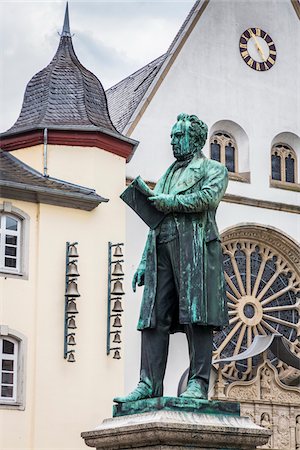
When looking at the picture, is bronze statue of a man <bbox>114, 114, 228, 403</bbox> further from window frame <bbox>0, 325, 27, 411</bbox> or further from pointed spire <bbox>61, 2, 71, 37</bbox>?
pointed spire <bbox>61, 2, 71, 37</bbox>

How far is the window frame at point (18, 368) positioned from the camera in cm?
2322

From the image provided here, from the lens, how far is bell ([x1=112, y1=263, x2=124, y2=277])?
81.1ft

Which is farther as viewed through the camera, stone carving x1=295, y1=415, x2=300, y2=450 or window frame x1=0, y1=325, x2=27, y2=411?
stone carving x1=295, y1=415, x2=300, y2=450

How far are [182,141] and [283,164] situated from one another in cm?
2026

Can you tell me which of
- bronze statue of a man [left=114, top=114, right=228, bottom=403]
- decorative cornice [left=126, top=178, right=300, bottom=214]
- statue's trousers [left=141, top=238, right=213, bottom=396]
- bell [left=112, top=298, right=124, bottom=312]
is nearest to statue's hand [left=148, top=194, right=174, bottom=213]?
bronze statue of a man [left=114, top=114, right=228, bottom=403]

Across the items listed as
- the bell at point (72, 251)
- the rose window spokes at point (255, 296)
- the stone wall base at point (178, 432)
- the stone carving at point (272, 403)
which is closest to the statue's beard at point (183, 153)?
the stone wall base at point (178, 432)

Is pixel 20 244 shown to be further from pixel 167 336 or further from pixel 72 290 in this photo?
pixel 167 336

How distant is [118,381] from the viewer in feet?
80.4

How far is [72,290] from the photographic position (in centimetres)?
2406

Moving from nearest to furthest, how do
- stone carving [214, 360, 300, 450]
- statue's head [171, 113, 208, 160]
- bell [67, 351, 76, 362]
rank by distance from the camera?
statue's head [171, 113, 208, 160], bell [67, 351, 76, 362], stone carving [214, 360, 300, 450]

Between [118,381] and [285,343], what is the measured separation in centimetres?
464

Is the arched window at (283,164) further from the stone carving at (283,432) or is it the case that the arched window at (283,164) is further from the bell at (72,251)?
the bell at (72,251)

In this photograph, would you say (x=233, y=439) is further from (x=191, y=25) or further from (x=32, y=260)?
(x=191, y=25)

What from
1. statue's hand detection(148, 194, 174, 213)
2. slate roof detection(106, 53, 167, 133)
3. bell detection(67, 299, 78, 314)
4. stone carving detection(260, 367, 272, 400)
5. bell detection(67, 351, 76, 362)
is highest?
slate roof detection(106, 53, 167, 133)
